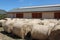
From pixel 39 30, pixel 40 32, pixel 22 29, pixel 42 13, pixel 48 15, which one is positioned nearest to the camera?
pixel 40 32

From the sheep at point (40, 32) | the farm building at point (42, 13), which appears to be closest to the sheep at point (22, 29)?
the sheep at point (40, 32)

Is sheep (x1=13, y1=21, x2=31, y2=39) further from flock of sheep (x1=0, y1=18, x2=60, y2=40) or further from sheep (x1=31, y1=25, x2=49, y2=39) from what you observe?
sheep (x1=31, y1=25, x2=49, y2=39)

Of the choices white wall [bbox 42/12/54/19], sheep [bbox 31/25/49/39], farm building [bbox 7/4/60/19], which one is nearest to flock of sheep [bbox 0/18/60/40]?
sheep [bbox 31/25/49/39]

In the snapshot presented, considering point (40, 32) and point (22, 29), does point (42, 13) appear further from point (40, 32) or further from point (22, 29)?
A: point (40, 32)

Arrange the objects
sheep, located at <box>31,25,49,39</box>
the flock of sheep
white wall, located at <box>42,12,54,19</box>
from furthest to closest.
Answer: white wall, located at <box>42,12,54,19</box>
sheep, located at <box>31,25,49,39</box>
the flock of sheep

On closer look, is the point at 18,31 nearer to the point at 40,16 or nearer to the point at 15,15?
the point at 40,16

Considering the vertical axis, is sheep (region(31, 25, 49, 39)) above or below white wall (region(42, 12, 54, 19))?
above

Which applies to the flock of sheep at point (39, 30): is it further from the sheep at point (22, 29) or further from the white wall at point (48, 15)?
the white wall at point (48, 15)

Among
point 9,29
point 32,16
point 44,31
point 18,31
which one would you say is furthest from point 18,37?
point 32,16

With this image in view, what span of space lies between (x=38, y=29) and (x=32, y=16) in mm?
13999

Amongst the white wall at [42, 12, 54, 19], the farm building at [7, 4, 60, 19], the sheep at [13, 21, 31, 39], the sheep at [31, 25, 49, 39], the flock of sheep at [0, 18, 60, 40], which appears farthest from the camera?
the white wall at [42, 12, 54, 19]

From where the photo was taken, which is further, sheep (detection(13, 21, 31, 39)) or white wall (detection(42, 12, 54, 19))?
white wall (detection(42, 12, 54, 19))

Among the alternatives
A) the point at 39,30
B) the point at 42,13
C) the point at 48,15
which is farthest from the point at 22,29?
the point at 42,13

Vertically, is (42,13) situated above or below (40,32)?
below
